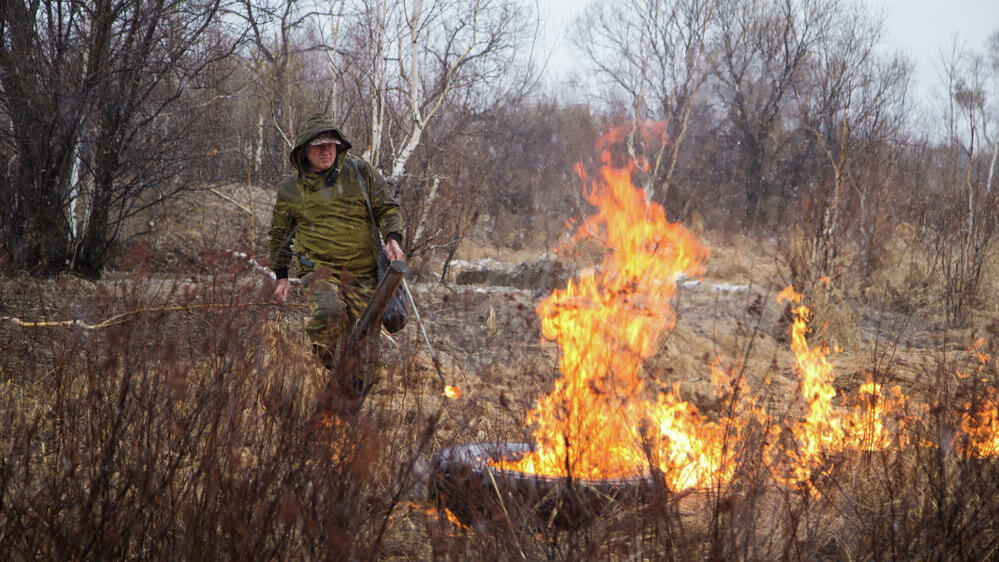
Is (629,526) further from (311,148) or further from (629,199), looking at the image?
(629,199)

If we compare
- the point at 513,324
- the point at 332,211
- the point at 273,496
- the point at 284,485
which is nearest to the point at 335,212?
the point at 332,211

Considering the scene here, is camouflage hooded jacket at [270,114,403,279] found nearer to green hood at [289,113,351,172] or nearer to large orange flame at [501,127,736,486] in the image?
green hood at [289,113,351,172]

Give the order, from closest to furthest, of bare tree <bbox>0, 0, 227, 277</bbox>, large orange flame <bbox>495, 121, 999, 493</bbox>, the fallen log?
the fallen log < large orange flame <bbox>495, 121, 999, 493</bbox> < bare tree <bbox>0, 0, 227, 277</bbox>

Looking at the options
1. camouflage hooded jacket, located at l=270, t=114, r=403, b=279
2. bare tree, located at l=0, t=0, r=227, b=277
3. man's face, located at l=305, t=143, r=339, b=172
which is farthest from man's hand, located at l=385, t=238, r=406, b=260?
bare tree, located at l=0, t=0, r=227, b=277

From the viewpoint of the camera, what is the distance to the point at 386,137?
11031mm

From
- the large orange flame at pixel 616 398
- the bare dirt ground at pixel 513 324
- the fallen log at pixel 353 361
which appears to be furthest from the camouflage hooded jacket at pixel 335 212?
the large orange flame at pixel 616 398

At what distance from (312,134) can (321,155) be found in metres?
0.14

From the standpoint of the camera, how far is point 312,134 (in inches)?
159

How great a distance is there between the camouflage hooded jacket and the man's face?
0.04 metres

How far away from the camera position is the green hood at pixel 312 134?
13.3 feet

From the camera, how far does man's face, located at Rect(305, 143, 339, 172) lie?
4.14 metres

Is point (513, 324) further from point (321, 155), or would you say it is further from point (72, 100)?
point (72, 100)

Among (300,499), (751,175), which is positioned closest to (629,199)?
(300,499)

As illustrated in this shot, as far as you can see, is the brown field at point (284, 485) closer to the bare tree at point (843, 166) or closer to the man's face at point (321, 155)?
the man's face at point (321, 155)
